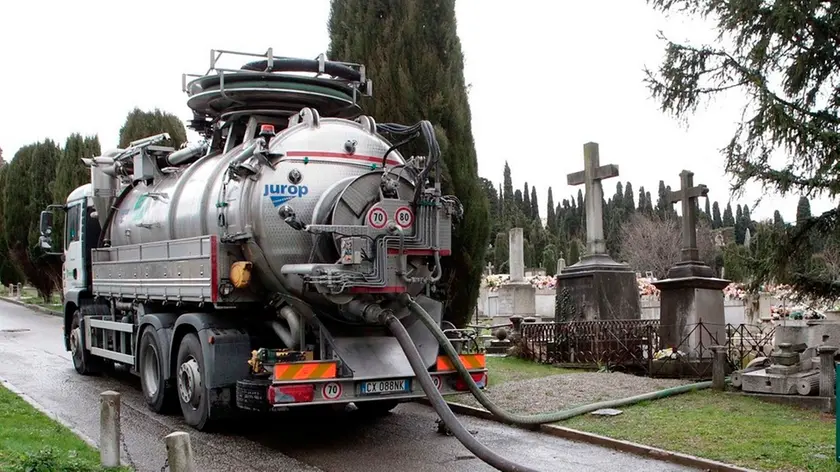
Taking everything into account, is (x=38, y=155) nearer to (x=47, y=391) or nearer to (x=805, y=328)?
(x=47, y=391)

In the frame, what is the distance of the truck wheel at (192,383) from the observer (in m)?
8.88

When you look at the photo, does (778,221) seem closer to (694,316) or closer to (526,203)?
(694,316)

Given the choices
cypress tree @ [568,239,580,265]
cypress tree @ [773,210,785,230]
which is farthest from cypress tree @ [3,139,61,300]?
cypress tree @ [773,210,785,230]

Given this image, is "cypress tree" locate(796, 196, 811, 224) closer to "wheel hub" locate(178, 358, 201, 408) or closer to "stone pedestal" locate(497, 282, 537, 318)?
"wheel hub" locate(178, 358, 201, 408)

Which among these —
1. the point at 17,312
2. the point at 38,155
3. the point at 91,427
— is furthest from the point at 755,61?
the point at 38,155

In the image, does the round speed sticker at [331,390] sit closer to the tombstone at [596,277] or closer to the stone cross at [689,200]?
the stone cross at [689,200]

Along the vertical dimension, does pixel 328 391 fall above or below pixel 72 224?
below

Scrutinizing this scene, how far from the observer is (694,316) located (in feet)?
44.4

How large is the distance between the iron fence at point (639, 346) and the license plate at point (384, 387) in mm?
6391

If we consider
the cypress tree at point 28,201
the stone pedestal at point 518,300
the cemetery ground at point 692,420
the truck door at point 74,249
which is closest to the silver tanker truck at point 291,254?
the cemetery ground at point 692,420

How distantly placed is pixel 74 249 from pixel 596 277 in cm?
988

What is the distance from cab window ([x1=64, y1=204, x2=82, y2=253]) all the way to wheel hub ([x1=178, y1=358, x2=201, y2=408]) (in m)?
6.27

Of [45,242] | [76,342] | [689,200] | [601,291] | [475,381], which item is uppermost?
[689,200]

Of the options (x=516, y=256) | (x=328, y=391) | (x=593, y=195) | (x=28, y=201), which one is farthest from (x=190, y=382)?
(x=28, y=201)
